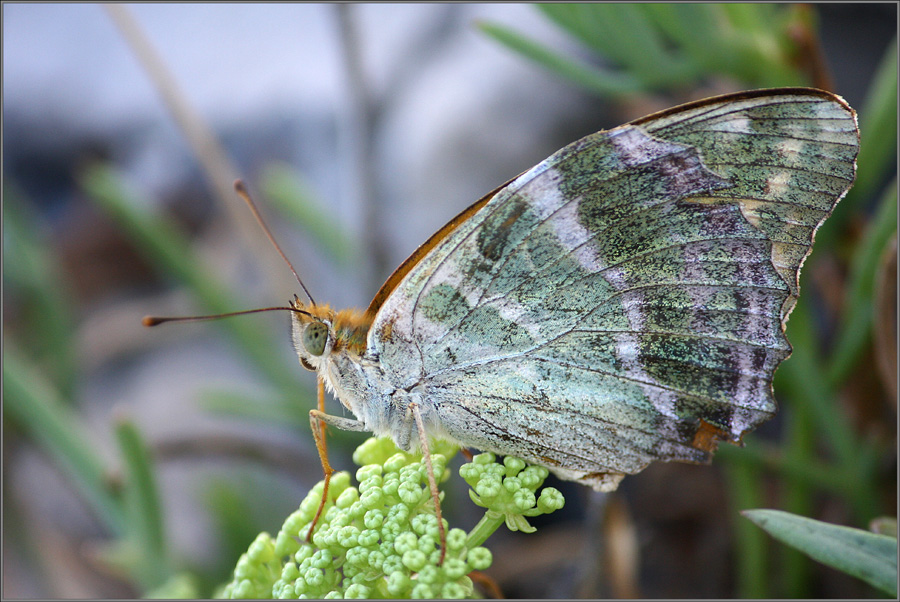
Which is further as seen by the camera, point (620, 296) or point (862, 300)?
point (862, 300)

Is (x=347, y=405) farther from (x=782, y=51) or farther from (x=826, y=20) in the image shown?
(x=826, y=20)

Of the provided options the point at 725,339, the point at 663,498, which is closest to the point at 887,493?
the point at 663,498

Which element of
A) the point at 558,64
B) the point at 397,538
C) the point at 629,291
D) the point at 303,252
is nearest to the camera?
the point at 397,538

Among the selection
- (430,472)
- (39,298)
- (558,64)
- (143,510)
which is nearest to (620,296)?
(430,472)

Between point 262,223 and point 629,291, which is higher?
point 262,223

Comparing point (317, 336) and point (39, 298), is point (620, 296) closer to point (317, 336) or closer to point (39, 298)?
point (317, 336)

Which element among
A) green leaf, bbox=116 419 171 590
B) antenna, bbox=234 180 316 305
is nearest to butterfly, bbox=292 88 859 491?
antenna, bbox=234 180 316 305

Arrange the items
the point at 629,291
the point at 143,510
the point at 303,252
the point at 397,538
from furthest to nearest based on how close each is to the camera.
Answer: the point at 303,252 < the point at 143,510 < the point at 629,291 < the point at 397,538

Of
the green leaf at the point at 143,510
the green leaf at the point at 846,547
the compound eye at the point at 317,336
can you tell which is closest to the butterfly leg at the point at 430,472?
the compound eye at the point at 317,336
